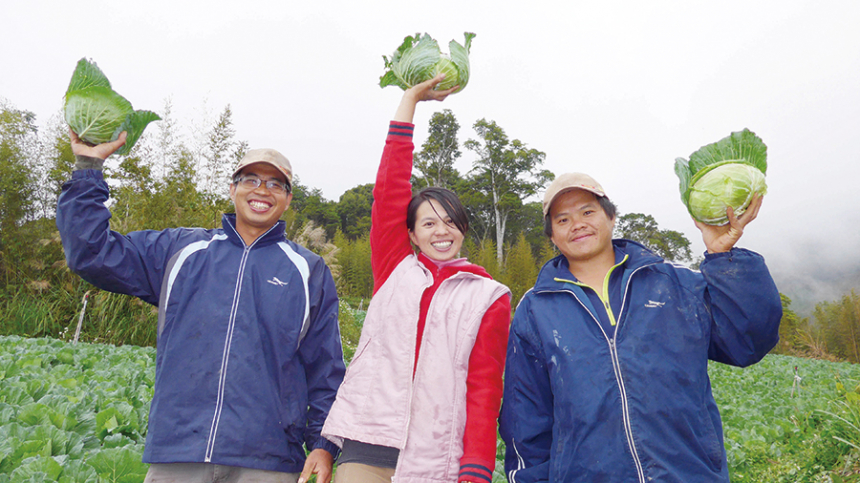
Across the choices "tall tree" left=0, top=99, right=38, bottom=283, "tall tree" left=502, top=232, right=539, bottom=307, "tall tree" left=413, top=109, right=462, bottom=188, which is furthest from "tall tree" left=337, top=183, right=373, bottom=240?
"tall tree" left=0, top=99, right=38, bottom=283

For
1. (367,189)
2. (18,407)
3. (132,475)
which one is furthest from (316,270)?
(367,189)

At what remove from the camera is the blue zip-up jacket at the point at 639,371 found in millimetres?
1658

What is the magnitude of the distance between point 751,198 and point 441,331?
136cm

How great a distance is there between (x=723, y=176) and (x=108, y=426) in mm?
3938

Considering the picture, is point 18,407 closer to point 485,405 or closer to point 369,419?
point 369,419

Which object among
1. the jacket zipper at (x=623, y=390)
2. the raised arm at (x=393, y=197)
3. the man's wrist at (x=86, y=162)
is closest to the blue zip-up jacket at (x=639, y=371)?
the jacket zipper at (x=623, y=390)

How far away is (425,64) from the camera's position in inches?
95.6

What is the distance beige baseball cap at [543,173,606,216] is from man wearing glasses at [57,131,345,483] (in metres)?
1.17

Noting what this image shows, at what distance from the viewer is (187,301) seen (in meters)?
2.03

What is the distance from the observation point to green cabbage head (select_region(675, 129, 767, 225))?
71.0 inches

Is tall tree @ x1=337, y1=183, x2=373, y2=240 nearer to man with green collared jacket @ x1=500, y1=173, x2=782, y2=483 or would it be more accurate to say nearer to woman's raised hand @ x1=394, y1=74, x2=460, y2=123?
woman's raised hand @ x1=394, y1=74, x2=460, y2=123

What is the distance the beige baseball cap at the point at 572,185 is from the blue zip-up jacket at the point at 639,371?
0.33 m

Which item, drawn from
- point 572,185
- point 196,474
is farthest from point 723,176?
point 196,474

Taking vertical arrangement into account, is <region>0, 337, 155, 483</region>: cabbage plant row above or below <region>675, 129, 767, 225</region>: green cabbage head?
below
